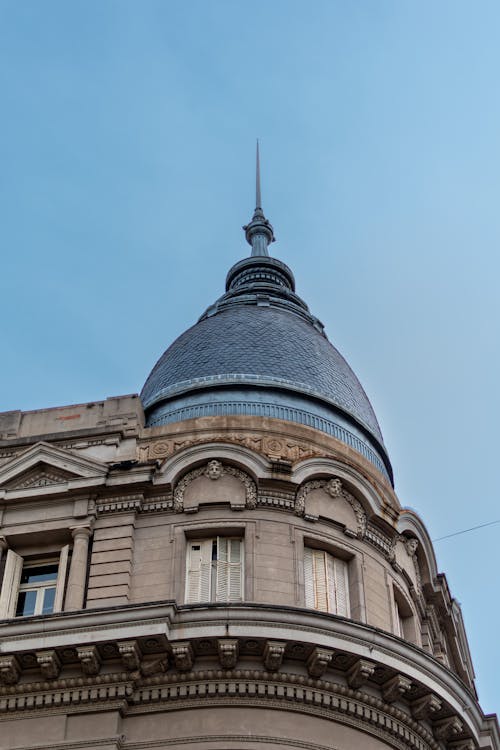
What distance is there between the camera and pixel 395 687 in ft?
85.8

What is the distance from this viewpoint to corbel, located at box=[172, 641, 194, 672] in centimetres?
2523

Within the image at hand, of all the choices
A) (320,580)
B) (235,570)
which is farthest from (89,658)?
(320,580)

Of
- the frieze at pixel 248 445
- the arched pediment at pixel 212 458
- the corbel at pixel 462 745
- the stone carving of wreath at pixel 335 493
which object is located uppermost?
the frieze at pixel 248 445

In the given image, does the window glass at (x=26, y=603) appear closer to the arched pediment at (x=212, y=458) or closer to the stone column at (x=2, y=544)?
the stone column at (x=2, y=544)

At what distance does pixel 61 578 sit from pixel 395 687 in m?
8.03

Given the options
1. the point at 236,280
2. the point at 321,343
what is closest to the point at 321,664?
the point at 321,343

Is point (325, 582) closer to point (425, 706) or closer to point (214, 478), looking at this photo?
point (214, 478)

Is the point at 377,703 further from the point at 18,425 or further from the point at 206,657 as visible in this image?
the point at 18,425

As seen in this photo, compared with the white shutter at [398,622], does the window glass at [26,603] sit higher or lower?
lower

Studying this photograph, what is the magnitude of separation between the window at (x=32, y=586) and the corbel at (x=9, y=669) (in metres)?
2.19

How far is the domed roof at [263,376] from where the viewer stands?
32.6 meters

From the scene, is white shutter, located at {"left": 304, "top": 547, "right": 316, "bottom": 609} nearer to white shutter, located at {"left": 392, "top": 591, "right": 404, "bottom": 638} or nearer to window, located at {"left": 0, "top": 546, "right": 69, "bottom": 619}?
white shutter, located at {"left": 392, "top": 591, "right": 404, "bottom": 638}

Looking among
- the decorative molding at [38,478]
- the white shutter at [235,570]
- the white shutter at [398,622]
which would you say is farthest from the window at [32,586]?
the white shutter at [398,622]

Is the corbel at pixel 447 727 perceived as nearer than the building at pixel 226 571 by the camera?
No
